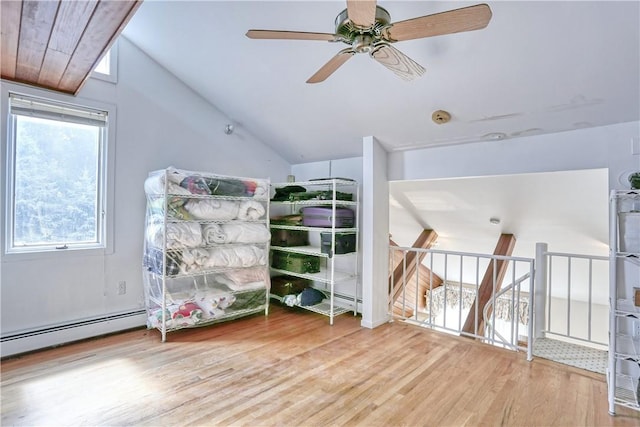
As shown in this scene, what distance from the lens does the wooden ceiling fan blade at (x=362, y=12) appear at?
1.24 metres

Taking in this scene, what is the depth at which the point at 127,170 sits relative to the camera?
3.18 metres

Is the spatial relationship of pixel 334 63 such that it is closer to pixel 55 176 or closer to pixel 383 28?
pixel 383 28

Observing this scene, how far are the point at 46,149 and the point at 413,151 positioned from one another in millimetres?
3441

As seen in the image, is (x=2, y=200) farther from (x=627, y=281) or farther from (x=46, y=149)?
(x=627, y=281)

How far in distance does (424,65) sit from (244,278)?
2.66 metres

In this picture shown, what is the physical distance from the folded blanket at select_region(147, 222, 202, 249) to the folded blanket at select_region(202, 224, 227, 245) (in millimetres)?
95

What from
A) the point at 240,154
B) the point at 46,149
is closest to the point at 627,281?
the point at 240,154

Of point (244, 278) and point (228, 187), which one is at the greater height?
point (228, 187)

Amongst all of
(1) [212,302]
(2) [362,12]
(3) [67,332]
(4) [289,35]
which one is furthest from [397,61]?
(3) [67,332]

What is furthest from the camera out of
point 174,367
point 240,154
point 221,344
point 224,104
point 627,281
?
point 240,154

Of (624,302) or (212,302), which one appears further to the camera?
(212,302)

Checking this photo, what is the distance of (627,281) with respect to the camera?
7.32 feet

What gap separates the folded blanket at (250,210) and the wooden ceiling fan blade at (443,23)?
236cm

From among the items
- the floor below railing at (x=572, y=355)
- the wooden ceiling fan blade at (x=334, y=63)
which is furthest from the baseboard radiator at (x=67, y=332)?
the floor below railing at (x=572, y=355)
